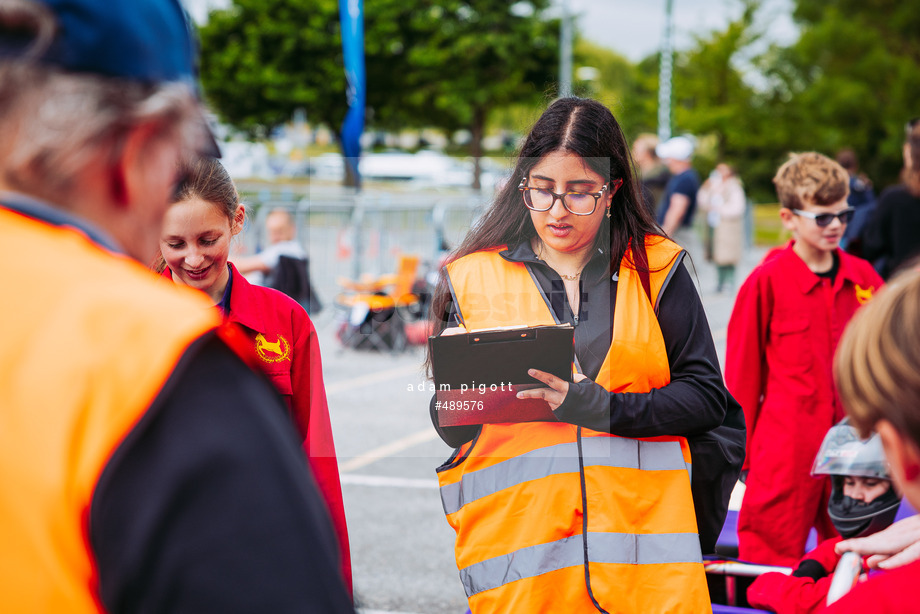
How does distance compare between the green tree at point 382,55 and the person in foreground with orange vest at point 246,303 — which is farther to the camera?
the green tree at point 382,55

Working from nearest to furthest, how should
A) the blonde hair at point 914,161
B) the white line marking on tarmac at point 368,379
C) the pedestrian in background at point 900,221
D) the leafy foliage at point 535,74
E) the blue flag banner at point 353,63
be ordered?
1. the blonde hair at point 914,161
2. the pedestrian in background at point 900,221
3. the white line marking on tarmac at point 368,379
4. the blue flag banner at point 353,63
5. the leafy foliage at point 535,74

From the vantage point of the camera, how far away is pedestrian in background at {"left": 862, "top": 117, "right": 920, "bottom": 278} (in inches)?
218

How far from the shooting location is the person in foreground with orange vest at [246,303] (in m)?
2.45

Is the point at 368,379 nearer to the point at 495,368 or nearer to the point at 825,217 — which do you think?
the point at 825,217

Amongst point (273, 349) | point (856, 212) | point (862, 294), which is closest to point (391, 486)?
point (862, 294)

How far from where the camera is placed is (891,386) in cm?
113

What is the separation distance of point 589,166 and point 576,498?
2.81 ft

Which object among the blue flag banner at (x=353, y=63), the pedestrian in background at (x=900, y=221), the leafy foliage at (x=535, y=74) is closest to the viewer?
the pedestrian in background at (x=900, y=221)

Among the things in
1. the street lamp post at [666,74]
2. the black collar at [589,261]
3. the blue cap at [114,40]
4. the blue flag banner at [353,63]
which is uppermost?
the street lamp post at [666,74]

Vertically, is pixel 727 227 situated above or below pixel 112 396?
above

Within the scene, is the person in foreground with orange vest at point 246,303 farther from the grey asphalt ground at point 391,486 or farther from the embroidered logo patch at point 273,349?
the grey asphalt ground at point 391,486

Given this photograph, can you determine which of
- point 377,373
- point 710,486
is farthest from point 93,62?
point 377,373

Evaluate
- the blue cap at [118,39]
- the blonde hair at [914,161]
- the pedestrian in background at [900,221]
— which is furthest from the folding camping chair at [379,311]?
the blue cap at [118,39]

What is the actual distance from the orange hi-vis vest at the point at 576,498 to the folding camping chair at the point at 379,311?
7896mm
